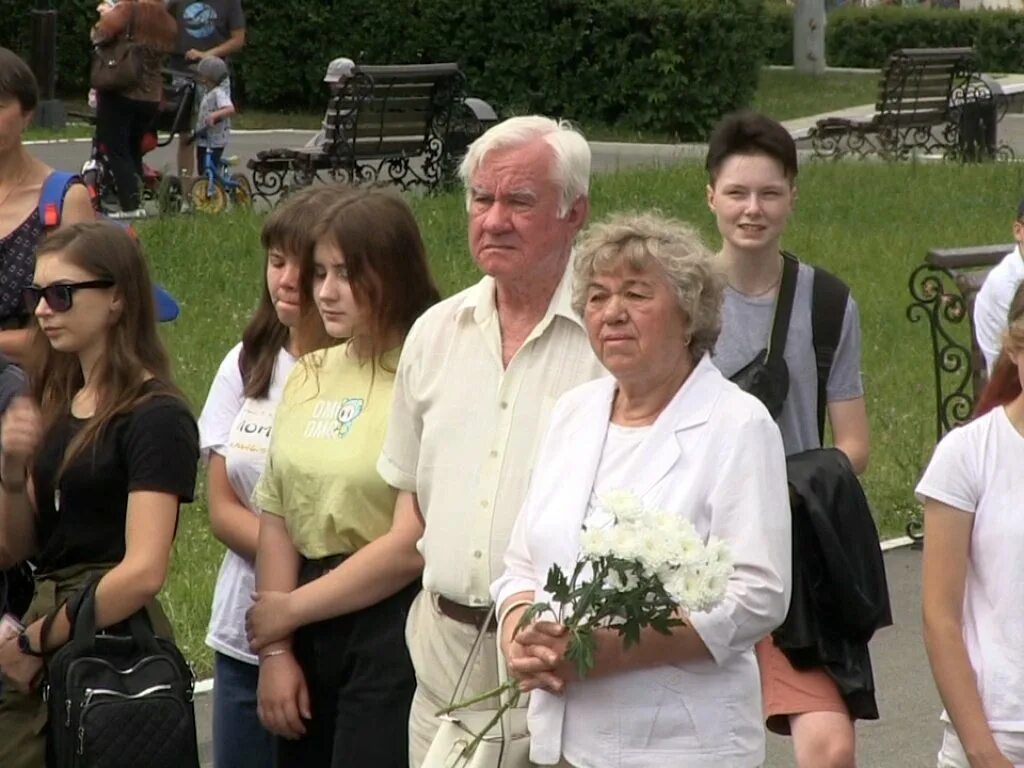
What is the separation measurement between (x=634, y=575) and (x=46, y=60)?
63.2 ft

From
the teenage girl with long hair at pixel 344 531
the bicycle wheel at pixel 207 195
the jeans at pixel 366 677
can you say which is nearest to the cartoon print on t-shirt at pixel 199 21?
the bicycle wheel at pixel 207 195

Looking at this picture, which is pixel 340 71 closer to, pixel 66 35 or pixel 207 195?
pixel 207 195

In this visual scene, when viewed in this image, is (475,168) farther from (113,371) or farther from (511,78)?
(511,78)

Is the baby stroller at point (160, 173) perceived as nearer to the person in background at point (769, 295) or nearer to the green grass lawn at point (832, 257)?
the green grass lawn at point (832, 257)

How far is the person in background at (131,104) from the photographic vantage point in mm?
15258

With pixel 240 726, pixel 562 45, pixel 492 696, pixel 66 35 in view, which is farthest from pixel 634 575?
pixel 66 35

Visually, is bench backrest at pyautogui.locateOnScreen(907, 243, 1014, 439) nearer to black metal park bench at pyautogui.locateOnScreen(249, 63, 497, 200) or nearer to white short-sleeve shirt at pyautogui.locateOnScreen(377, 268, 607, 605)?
white short-sleeve shirt at pyautogui.locateOnScreen(377, 268, 607, 605)

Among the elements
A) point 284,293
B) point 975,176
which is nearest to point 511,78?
point 975,176

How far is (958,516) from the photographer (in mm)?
4188

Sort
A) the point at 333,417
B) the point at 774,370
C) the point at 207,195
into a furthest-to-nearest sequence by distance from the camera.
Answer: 1. the point at 207,195
2. the point at 774,370
3. the point at 333,417

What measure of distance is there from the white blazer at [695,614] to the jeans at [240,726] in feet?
4.08

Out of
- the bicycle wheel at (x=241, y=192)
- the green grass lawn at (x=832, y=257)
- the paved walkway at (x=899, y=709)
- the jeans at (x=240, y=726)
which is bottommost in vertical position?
the paved walkway at (x=899, y=709)

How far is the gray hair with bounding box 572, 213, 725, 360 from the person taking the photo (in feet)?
13.6

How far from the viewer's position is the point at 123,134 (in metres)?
15.5
